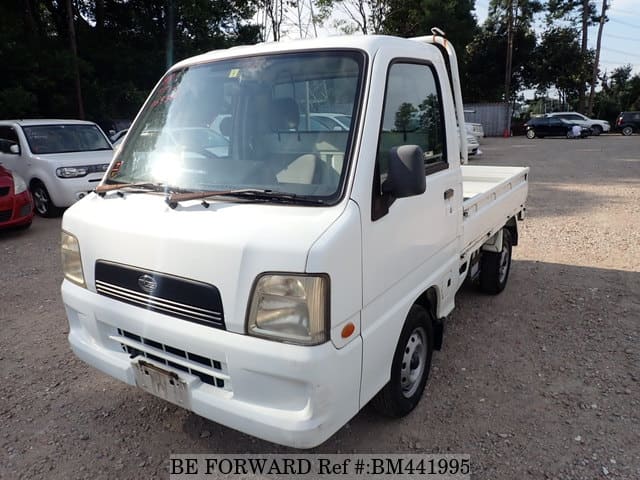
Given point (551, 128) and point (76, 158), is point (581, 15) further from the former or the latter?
point (76, 158)

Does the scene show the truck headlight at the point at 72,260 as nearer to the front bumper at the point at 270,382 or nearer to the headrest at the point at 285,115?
the front bumper at the point at 270,382

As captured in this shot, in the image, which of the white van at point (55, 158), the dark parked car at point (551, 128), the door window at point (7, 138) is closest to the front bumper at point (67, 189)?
the white van at point (55, 158)

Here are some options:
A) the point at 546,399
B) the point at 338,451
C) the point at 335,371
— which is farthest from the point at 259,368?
the point at 546,399

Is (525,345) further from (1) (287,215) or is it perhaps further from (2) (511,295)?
(1) (287,215)

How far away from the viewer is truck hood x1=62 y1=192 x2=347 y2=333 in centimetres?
196

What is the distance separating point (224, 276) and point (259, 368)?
0.41 meters

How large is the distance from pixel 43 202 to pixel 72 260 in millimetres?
7074

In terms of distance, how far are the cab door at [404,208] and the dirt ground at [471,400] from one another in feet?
2.24

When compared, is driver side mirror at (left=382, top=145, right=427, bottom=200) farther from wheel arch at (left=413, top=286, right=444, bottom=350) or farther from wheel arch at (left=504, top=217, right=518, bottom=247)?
wheel arch at (left=504, top=217, right=518, bottom=247)

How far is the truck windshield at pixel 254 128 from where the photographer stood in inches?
92.0

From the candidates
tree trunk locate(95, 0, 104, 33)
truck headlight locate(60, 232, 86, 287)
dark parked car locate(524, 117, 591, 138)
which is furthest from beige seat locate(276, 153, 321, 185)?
dark parked car locate(524, 117, 591, 138)

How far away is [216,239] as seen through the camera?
2043 mm

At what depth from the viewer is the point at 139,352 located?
2.44 metres

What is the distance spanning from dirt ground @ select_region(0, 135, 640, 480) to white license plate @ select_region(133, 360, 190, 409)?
1.81 feet
